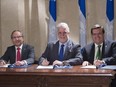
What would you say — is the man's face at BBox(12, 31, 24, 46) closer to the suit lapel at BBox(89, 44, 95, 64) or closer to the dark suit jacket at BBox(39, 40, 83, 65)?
the dark suit jacket at BBox(39, 40, 83, 65)

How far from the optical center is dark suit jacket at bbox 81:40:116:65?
4605 mm

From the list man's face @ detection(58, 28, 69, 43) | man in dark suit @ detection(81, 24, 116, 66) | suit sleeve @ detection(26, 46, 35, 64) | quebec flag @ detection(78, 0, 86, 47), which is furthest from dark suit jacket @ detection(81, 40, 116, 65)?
suit sleeve @ detection(26, 46, 35, 64)

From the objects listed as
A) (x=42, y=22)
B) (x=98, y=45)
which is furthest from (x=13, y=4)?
(x=98, y=45)

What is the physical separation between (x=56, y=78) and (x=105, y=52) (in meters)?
1.27

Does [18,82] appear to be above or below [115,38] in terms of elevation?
below

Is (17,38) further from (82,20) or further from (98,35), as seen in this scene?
(98,35)

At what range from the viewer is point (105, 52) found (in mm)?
4812

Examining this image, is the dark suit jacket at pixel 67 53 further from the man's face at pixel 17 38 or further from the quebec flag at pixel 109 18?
the quebec flag at pixel 109 18

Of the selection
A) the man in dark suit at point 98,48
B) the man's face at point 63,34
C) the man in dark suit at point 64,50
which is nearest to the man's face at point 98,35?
the man in dark suit at point 98,48

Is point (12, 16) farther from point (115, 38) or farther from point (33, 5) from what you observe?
point (115, 38)

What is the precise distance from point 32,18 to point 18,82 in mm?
2173

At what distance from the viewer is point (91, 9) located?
224 inches

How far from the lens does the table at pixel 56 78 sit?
12.4 ft

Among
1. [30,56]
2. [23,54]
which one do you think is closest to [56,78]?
[30,56]
